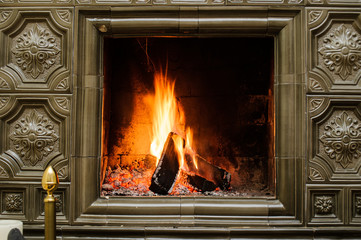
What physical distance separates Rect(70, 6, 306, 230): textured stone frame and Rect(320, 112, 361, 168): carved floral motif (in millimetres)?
169

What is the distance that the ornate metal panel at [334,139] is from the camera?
2395 mm

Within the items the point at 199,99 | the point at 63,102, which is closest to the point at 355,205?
the point at 199,99

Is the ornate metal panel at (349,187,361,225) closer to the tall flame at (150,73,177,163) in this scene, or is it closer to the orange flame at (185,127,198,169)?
the orange flame at (185,127,198,169)

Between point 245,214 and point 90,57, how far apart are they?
141cm

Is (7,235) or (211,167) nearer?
(7,235)

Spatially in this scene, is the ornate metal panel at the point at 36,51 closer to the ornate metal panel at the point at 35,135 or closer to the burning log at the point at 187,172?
the ornate metal panel at the point at 35,135

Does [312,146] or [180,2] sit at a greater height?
[180,2]

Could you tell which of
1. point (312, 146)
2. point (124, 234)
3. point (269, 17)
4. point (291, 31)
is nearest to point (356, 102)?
point (312, 146)

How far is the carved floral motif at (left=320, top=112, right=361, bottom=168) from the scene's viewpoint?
7.86 ft

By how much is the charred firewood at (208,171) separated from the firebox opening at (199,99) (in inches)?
4.7

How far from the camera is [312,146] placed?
94.5 inches

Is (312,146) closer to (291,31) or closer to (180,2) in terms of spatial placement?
(291,31)

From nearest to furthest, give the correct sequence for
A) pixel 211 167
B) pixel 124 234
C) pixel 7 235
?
pixel 7 235, pixel 124 234, pixel 211 167

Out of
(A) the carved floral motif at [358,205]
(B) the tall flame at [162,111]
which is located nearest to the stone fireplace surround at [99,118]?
(A) the carved floral motif at [358,205]
